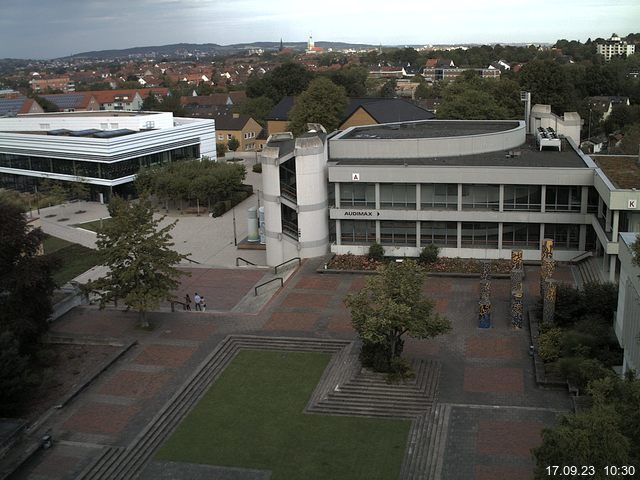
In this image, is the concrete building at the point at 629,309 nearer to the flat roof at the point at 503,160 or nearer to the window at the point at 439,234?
the window at the point at 439,234

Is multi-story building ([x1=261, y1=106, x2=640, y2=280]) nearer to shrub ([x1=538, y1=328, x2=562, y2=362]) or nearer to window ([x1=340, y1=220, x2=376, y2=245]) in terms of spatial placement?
window ([x1=340, y1=220, x2=376, y2=245])

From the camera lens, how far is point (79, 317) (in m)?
33.9

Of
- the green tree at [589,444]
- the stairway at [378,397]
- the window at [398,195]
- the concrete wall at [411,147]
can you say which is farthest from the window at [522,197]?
the green tree at [589,444]

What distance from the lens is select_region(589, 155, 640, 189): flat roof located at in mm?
34344

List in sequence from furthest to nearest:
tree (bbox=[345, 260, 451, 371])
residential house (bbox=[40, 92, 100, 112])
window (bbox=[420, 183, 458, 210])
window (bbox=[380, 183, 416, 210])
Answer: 1. residential house (bbox=[40, 92, 100, 112])
2. window (bbox=[380, 183, 416, 210])
3. window (bbox=[420, 183, 458, 210])
4. tree (bbox=[345, 260, 451, 371])

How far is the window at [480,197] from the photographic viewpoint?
3888cm

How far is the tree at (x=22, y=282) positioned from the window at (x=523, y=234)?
78.4 feet

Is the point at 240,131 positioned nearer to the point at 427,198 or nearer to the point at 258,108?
the point at 258,108

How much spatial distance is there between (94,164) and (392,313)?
49.2m

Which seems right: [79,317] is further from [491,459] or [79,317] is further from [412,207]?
[491,459]

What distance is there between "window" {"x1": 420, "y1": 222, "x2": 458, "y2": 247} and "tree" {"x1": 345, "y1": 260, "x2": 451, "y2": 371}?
14207 mm

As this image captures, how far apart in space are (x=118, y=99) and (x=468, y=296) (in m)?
124

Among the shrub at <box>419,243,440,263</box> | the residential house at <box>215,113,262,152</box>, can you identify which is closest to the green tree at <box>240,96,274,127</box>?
the residential house at <box>215,113,262,152</box>

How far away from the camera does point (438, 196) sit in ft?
130
